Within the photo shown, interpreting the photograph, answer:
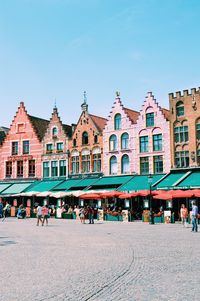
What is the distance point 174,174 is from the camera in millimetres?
37156

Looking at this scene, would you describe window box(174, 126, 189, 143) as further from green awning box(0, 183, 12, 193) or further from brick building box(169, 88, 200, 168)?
green awning box(0, 183, 12, 193)

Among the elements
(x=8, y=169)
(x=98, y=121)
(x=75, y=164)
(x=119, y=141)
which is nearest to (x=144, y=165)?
(x=119, y=141)

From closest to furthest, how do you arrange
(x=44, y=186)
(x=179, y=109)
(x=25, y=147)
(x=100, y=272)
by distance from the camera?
(x=100, y=272)
(x=179, y=109)
(x=44, y=186)
(x=25, y=147)

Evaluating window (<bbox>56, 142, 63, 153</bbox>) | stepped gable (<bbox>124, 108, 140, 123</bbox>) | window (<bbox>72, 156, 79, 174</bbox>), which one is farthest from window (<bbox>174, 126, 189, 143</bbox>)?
window (<bbox>56, 142, 63, 153</bbox>)

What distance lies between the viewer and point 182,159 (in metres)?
37.7

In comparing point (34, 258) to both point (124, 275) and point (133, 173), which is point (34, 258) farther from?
point (133, 173)

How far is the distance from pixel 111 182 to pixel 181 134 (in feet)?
29.2

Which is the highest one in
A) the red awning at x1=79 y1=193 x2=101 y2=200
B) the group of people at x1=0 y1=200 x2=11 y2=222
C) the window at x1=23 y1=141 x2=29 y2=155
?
the window at x1=23 y1=141 x2=29 y2=155

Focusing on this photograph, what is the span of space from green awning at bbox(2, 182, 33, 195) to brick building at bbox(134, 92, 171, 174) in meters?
14.8

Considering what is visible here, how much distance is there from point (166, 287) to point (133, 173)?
33153 mm

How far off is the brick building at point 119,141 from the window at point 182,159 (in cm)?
512

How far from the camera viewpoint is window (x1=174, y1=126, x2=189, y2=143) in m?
38.0

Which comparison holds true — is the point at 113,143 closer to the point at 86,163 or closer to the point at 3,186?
the point at 86,163

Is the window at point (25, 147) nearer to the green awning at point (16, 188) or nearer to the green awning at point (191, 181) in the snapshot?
the green awning at point (16, 188)
